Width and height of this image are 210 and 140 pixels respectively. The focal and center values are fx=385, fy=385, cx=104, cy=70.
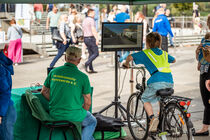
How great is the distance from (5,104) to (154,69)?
2.22m

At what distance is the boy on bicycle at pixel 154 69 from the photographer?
5.39 m

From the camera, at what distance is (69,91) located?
183 inches

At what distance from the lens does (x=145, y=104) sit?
555 cm

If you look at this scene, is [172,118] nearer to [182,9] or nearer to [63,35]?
[63,35]

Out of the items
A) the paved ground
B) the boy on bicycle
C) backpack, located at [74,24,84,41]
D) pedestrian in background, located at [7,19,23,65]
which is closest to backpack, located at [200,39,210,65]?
the boy on bicycle

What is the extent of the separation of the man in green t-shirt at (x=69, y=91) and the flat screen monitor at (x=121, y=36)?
1.52 m

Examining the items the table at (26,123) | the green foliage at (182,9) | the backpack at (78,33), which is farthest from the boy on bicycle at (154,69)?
the green foliage at (182,9)

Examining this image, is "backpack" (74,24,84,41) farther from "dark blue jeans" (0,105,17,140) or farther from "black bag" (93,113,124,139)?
"dark blue jeans" (0,105,17,140)

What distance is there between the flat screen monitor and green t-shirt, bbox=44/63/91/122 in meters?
1.65

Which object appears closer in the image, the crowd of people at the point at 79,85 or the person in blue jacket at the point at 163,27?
the crowd of people at the point at 79,85

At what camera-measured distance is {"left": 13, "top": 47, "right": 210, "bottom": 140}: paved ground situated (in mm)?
8673

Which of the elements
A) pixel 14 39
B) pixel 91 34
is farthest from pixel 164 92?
pixel 14 39

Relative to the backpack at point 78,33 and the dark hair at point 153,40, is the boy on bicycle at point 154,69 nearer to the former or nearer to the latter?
the dark hair at point 153,40

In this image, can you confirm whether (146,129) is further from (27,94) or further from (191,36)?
(191,36)
